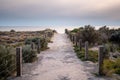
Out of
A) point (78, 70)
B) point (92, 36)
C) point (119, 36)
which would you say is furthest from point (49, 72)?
point (119, 36)

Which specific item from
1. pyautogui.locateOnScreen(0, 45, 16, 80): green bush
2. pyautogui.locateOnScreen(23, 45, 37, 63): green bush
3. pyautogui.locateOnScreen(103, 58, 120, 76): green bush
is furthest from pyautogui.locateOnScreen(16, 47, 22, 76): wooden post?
pyautogui.locateOnScreen(103, 58, 120, 76): green bush

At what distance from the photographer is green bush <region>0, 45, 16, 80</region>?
9.01 meters

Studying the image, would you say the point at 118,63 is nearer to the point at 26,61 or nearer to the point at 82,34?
the point at 26,61

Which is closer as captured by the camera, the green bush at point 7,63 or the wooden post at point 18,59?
the green bush at point 7,63

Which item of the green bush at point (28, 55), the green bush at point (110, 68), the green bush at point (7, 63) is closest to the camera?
the green bush at point (7, 63)

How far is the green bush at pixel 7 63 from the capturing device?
901 cm

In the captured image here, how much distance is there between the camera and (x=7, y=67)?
30.4ft

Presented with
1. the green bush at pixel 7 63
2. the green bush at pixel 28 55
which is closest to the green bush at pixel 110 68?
the green bush at pixel 7 63

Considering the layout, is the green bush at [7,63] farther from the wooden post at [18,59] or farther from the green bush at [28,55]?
the green bush at [28,55]

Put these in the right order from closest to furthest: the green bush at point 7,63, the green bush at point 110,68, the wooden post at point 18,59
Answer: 1. the green bush at point 7,63
2. the wooden post at point 18,59
3. the green bush at point 110,68

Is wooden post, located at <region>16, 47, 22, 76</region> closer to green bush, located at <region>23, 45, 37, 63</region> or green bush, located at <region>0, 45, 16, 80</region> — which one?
green bush, located at <region>0, 45, 16, 80</region>

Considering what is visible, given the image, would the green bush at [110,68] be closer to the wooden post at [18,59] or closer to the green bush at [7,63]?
the wooden post at [18,59]

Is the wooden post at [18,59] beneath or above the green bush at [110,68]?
above

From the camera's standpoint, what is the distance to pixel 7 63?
9297 millimetres
